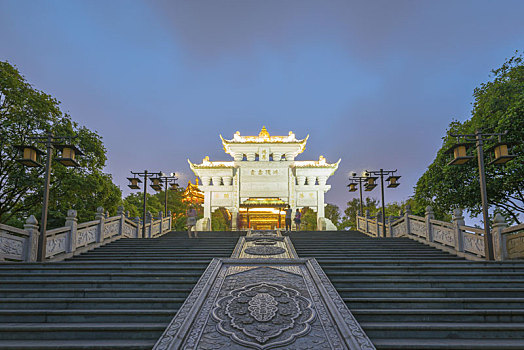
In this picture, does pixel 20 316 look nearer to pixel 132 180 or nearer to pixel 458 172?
pixel 132 180

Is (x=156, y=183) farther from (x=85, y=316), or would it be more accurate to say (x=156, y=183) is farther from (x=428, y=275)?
(x=428, y=275)

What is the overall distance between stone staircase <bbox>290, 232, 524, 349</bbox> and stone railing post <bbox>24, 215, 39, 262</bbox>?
761 cm

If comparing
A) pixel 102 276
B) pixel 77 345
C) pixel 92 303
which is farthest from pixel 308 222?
pixel 77 345

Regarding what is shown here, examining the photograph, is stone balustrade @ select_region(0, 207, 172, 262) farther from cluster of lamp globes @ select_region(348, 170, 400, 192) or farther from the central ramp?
cluster of lamp globes @ select_region(348, 170, 400, 192)

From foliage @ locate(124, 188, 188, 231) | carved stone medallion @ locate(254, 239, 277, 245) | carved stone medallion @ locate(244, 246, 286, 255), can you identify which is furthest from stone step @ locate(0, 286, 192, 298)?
foliage @ locate(124, 188, 188, 231)

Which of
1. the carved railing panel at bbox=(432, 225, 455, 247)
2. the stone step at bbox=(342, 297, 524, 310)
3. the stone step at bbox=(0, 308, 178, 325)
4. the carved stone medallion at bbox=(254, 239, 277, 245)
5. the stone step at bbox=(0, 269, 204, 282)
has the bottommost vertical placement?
the stone step at bbox=(0, 308, 178, 325)

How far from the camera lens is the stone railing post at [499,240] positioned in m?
8.62

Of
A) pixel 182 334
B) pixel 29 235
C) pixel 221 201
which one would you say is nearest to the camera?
pixel 182 334

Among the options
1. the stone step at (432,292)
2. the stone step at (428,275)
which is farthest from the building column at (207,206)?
the stone step at (432,292)

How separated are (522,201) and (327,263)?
40.3 ft

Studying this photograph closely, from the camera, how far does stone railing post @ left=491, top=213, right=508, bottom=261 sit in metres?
8.62

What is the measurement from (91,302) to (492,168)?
1498 centimetres

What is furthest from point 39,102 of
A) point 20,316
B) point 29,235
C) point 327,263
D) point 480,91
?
point 480,91

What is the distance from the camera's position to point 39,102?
48.6 feet
